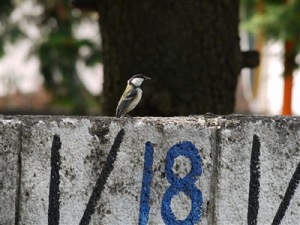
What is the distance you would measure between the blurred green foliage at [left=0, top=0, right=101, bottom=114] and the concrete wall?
9.38m

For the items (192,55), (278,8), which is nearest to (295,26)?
(278,8)

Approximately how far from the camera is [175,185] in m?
4.03

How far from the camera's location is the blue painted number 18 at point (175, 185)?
402 cm

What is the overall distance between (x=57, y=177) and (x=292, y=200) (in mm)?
1027

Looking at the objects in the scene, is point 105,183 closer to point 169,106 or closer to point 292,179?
point 292,179

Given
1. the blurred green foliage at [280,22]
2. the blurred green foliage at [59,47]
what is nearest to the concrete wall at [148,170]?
the blurred green foliage at [280,22]

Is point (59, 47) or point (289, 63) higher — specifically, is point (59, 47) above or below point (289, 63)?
above

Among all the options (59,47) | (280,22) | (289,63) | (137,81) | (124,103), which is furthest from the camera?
(59,47)

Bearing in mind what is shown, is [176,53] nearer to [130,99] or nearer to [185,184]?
[130,99]

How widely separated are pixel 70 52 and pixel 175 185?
9.96 meters

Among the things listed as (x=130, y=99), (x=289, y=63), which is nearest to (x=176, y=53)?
(x=130, y=99)

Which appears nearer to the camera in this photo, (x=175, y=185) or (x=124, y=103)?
(x=175, y=185)

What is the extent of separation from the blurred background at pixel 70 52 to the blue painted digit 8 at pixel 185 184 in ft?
22.3

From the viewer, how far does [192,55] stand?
654cm
